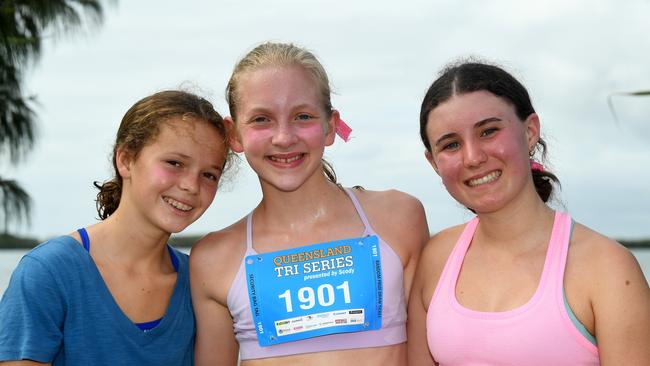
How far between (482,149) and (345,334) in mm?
949

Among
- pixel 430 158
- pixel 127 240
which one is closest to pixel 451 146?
pixel 430 158

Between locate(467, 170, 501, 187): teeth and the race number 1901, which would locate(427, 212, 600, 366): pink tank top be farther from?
the race number 1901

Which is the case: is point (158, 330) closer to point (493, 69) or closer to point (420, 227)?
point (420, 227)

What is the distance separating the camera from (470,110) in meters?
2.68

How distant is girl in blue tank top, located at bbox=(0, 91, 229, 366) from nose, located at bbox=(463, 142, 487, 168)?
1.13m

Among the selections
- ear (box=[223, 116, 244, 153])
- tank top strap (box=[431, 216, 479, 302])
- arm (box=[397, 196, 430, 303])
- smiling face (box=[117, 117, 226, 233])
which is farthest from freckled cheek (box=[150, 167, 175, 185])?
tank top strap (box=[431, 216, 479, 302])

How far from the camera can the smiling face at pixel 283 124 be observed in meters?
3.15

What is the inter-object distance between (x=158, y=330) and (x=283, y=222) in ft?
2.23

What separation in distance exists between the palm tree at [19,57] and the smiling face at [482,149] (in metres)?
11.9

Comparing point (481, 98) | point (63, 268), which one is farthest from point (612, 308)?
point (63, 268)

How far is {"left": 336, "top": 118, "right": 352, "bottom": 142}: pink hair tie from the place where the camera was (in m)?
3.40

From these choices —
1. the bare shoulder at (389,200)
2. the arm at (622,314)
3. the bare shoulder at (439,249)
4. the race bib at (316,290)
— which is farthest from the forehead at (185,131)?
the arm at (622,314)

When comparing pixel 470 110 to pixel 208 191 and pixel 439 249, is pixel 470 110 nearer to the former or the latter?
pixel 439 249

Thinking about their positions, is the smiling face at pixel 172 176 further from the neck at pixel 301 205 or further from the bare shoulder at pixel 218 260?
the neck at pixel 301 205
